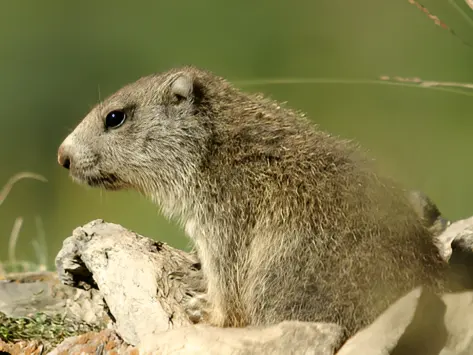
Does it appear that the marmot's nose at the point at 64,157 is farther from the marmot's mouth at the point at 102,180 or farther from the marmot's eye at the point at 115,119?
the marmot's eye at the point at 115,119

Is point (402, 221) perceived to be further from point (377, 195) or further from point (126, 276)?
point (126, 276)

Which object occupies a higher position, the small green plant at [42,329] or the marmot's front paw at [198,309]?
the marmot's front paw at [198,309]

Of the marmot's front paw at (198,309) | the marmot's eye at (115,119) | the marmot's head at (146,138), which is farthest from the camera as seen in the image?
the marmot's eye at (115,119)

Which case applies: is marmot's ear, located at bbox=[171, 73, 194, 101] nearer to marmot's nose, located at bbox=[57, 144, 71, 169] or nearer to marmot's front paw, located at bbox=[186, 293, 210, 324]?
marmot's nose, located at bbox=[57, 144, 71, 169]

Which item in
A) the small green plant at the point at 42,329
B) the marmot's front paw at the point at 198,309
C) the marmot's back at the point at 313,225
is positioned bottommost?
the small green plant at the point at 42,329

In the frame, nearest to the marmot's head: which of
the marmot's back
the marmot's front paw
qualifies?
the marmot's back

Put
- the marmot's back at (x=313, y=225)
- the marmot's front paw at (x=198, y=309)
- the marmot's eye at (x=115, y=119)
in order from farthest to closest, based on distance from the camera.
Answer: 1. the marmot's eye at (x=115, y=119)
2. the marmot's front paw at (x=198, y=309)
3. the marmot's back at (x=313, y=225)

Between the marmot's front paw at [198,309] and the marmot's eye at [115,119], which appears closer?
the marmot's front paw at [198,309]

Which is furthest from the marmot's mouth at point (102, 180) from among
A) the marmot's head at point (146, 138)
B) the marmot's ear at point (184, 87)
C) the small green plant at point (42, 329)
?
the small green plant at point (42, 329)

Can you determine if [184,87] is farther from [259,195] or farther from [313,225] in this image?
[313,225]
